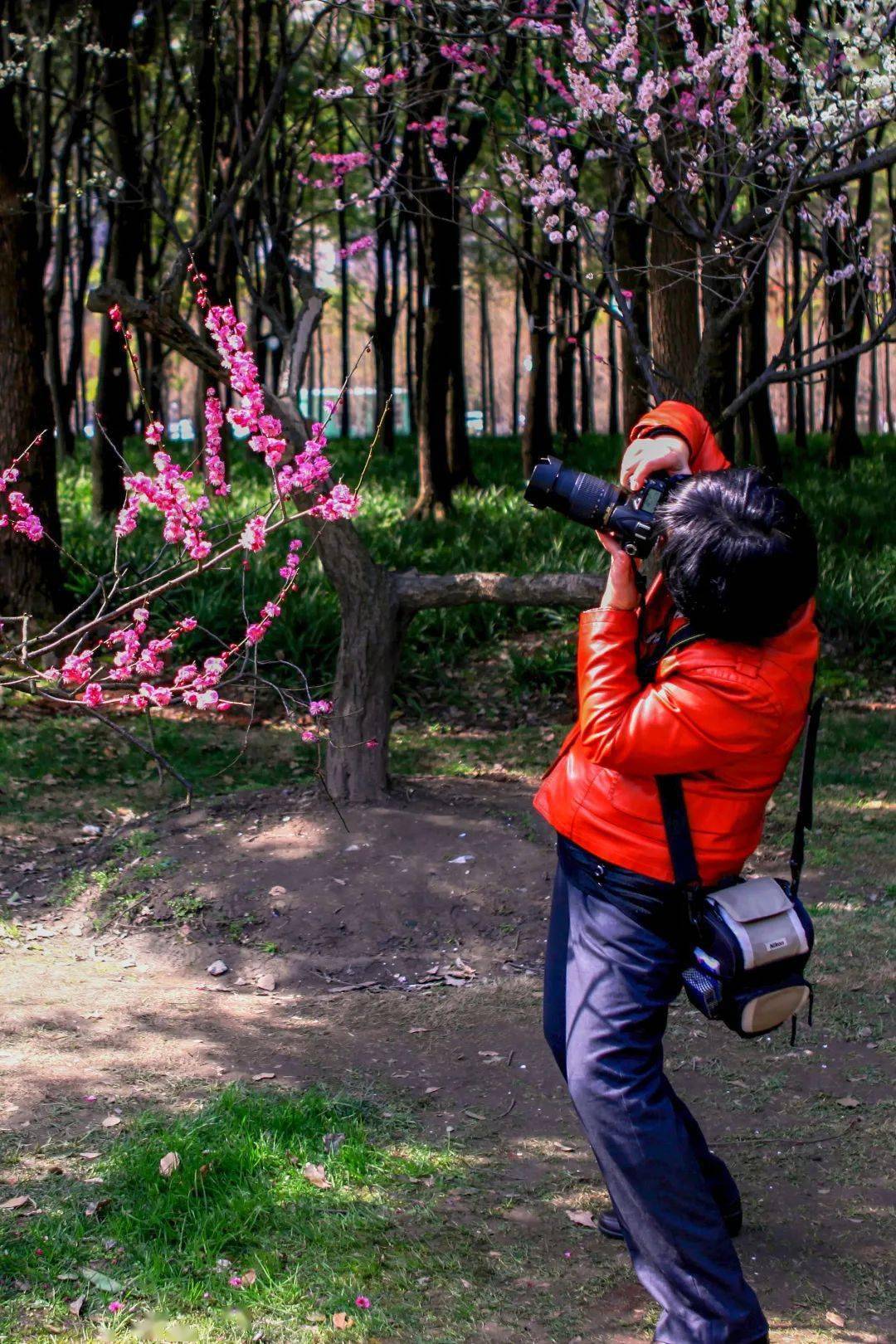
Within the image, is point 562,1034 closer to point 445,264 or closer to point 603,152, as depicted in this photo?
point 603,152

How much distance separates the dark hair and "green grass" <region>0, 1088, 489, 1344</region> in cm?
161

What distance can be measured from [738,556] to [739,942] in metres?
0.70

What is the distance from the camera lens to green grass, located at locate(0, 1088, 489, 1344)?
274cm

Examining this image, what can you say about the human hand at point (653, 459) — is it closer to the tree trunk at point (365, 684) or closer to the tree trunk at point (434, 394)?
the tree trunk at point (365, 684)

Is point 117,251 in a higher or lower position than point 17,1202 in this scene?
higher

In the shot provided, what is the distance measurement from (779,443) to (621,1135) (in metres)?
17.5

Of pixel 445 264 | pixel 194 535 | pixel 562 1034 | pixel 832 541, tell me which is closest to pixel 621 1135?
pixel 562 1034

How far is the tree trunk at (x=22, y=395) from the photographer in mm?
8359

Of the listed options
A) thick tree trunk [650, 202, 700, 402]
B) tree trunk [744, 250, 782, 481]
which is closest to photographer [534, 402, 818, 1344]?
thick tree trunk [650, 202, 700, 402]

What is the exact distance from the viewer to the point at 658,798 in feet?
7.97

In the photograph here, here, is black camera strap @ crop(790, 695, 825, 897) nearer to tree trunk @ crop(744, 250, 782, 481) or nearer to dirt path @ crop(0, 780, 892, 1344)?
dirt path @ crop(0, 780, 892, 1344)

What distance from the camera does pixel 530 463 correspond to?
14047 mm

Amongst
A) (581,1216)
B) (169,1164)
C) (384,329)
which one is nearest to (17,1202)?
(169,1164)

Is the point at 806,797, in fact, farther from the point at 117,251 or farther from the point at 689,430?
the point at 117,251
